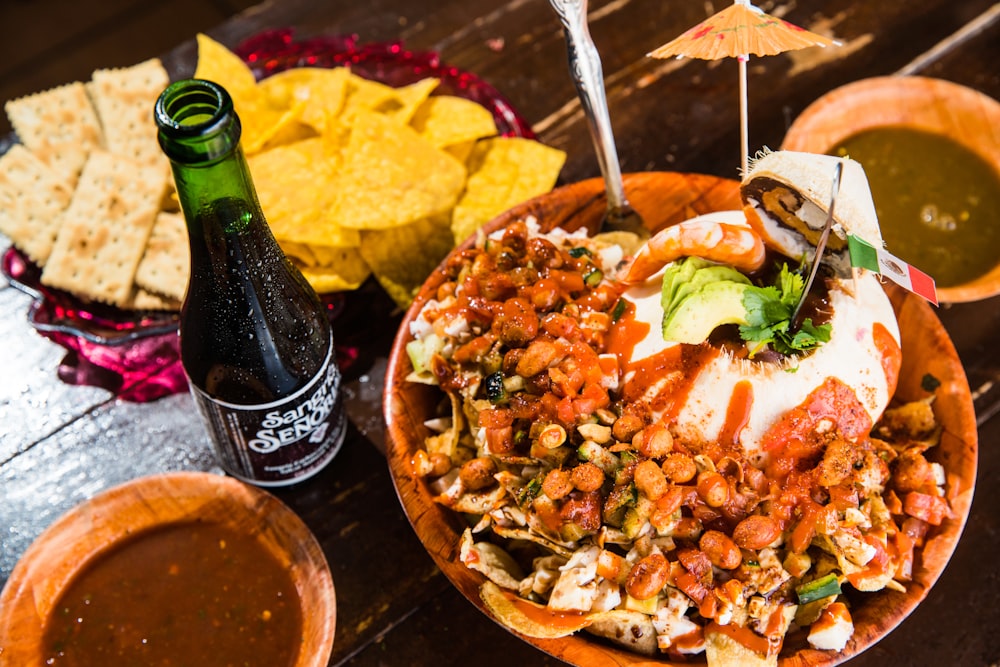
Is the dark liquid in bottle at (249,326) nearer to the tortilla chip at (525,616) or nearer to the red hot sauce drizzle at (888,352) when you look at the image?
the tortilla chip at (525,616)

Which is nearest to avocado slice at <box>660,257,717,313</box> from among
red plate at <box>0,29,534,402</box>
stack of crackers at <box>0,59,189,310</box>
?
red plate at <box>0,29,534,402</box>

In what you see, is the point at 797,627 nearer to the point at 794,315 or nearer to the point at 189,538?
the point at 794,315

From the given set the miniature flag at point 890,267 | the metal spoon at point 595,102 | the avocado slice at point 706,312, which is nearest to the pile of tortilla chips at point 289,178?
the metal spoon at point 595,102

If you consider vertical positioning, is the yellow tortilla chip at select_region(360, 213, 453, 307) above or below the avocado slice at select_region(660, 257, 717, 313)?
below

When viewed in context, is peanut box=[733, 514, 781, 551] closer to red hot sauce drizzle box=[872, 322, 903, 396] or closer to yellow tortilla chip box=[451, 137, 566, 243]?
red hot sauce drizzle box=[872, 322, 903, 396]

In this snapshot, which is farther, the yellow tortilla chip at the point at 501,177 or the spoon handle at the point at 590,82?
the yellow tortilla chip at the point at 501,177

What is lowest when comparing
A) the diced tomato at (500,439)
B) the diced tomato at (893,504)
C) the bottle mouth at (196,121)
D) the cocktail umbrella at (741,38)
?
the diced tomato at (893,504)

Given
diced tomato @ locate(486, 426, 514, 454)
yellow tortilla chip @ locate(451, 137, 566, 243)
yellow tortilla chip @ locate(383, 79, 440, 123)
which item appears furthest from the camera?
yellow tortilla chip @ locate(383, 79, 440, 123)
